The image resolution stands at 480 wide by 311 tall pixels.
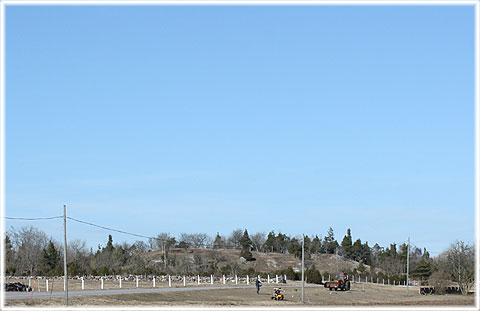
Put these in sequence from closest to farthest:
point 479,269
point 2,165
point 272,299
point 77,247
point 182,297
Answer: point 2,165 → point 182,297 → point 272,299 → point 479,269 → point 77,247

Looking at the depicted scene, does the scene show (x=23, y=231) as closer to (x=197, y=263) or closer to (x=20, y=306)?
(x=197, y=263)

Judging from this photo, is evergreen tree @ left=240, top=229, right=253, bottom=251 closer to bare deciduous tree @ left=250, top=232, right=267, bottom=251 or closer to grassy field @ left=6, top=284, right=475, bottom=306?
bare deciduous tree @ left=250, top=232, right=267, bottom=251

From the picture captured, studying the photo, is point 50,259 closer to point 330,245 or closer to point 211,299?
point 211,299

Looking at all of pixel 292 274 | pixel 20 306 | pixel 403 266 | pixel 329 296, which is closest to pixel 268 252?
pixel 403 266

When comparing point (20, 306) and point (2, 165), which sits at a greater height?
point (2, 165)

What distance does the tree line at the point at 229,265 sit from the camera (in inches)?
3433

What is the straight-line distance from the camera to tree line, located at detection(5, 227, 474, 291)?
8719 centimetres

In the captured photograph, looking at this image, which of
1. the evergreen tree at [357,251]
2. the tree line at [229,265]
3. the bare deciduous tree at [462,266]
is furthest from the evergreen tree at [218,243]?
the bare deciduous tree at [462,266]

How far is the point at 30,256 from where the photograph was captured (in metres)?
97.3

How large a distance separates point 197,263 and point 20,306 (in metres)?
98.7

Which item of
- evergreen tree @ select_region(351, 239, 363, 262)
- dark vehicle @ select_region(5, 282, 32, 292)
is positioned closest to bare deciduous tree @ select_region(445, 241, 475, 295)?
dark vehicle @ select_region(5, 282, 32, 292)

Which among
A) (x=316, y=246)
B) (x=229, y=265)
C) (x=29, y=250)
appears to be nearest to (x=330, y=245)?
(x=316, y=246)

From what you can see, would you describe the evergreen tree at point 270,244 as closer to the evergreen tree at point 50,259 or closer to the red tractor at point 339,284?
the evergreen tree at point 50,259

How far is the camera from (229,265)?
135 meters
